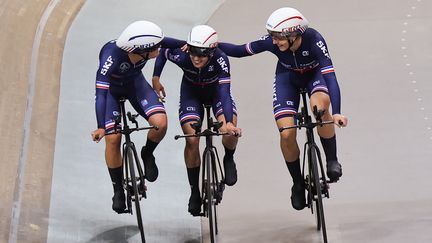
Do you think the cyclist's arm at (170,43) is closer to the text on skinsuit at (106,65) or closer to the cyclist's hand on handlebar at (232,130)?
the text on skinsuit at (106,65)

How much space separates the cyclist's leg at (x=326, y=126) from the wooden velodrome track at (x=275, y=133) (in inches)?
18.9

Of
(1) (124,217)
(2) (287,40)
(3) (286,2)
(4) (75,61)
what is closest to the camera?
(2) (287,40)

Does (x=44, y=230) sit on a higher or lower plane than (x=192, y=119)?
lower

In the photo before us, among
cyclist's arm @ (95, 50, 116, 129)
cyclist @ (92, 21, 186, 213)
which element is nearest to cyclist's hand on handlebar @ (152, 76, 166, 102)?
cyclist @ (92, 21, 186, 213)

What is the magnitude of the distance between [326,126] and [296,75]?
0.38m

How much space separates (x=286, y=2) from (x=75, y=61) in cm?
253

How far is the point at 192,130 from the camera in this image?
5.92 meters

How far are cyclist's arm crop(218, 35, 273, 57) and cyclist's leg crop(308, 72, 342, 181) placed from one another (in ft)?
1.26

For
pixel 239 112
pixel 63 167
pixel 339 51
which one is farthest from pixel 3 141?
pixel 339 51

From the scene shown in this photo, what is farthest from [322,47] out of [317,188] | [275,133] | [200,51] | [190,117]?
[275,133]

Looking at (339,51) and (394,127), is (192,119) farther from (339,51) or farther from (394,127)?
(339,51)

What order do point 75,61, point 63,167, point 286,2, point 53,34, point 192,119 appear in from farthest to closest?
point 286,2, point 53,34, point 75,61, point 63,167, point 192,119

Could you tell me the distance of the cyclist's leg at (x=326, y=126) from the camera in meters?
5.72

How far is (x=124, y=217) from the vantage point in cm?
639
